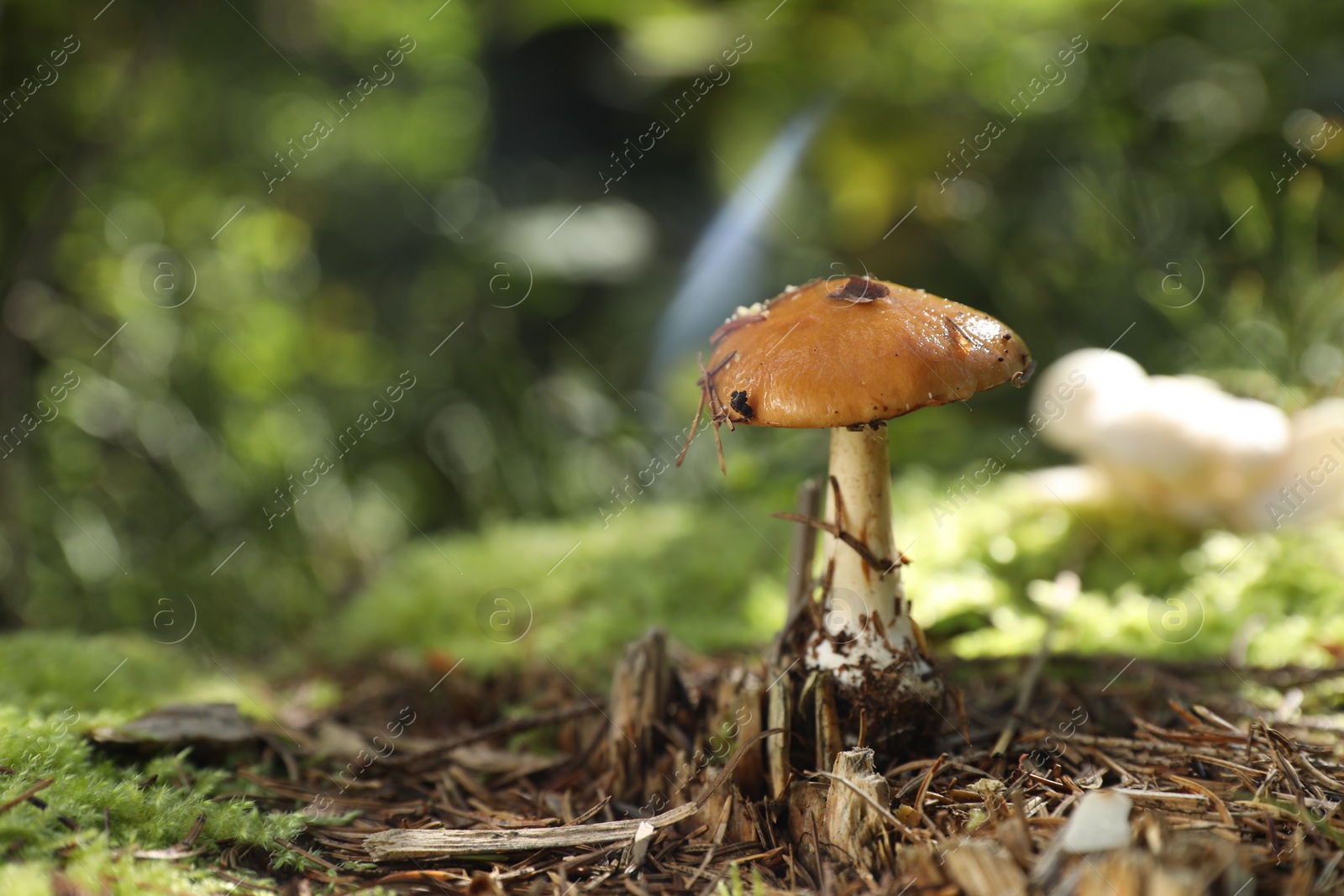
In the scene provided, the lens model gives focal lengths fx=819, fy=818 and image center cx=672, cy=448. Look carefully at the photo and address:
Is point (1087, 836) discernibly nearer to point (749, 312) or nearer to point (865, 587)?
point (865, 587)

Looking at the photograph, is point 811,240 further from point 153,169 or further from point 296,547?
point 153,169

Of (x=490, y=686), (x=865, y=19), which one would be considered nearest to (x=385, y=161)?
(x=865, y=19)

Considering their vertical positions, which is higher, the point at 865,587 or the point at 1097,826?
the point at 865,587

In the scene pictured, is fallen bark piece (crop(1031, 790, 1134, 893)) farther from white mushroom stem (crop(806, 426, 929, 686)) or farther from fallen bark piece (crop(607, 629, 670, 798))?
fallen bark piece (crop(607, 629, 670, 798))

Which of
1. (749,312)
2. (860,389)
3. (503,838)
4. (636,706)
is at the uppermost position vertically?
(749,312)

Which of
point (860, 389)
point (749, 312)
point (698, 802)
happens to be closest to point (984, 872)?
point (698, 802)

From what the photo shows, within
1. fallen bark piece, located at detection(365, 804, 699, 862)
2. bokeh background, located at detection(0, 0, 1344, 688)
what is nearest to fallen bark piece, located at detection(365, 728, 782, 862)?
fallen bark piece, located at detection(365, 804, 699, 862)

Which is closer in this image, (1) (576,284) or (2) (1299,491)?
(2) (1299,491)
